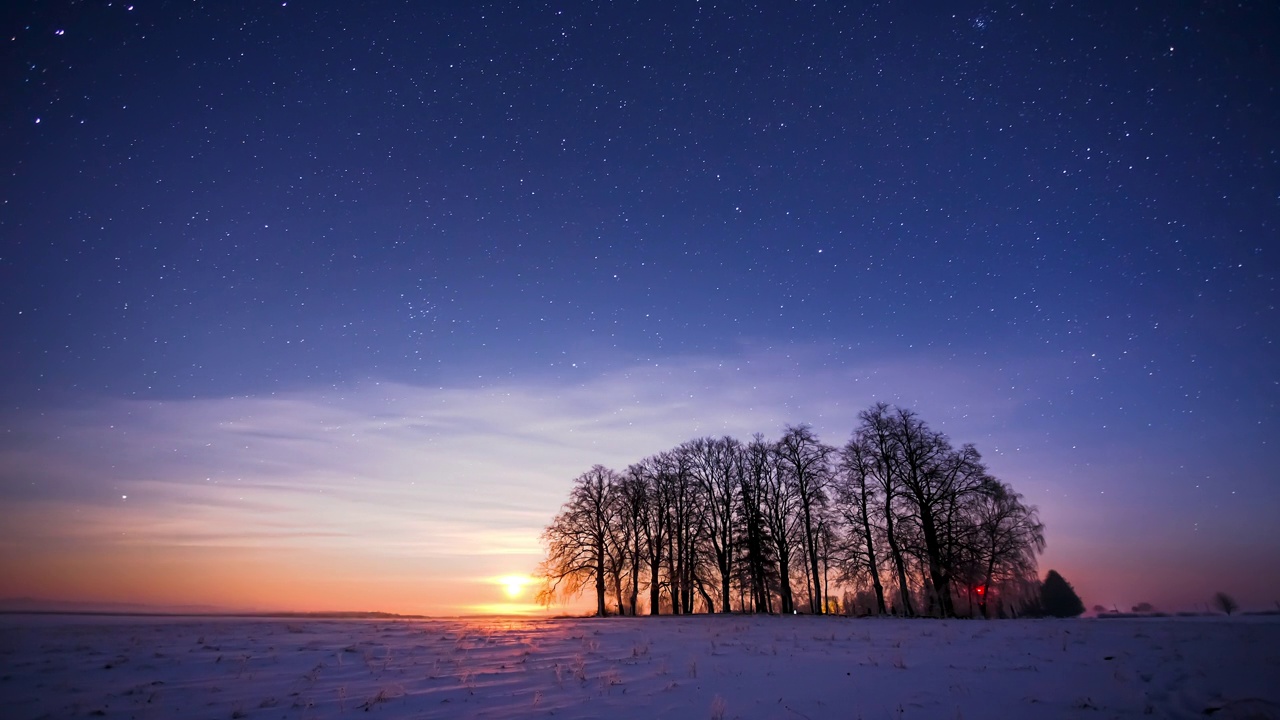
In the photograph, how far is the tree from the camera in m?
84.4

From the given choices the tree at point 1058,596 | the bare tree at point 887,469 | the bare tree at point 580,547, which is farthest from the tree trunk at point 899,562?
the tree at point 1058,596

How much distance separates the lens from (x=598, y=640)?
56.5 ft

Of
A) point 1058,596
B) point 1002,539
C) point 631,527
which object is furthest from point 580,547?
point 1058,596

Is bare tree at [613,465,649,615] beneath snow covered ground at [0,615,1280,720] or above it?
above

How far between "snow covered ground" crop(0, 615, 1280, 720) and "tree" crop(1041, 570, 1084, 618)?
8484 cm

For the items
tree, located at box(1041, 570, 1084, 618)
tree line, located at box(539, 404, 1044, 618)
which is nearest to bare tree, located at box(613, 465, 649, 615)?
tree line, located at box(539, 404, 1044, 618)

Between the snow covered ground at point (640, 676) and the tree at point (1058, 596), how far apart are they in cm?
8484

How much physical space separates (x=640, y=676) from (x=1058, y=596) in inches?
3975

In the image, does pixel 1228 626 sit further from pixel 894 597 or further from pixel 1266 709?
pixel 894 597

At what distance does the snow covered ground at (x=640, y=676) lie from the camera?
8586 millimetres

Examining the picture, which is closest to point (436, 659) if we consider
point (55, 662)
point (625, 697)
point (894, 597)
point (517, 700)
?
point (517, 700)

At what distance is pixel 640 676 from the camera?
11172 millimetres

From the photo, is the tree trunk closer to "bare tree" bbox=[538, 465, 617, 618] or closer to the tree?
"bare tree" bbox=[538, 465, 617, 618]

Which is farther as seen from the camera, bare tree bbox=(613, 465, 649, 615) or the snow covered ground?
bare tree bbox=(613, 465, 649, 615)
